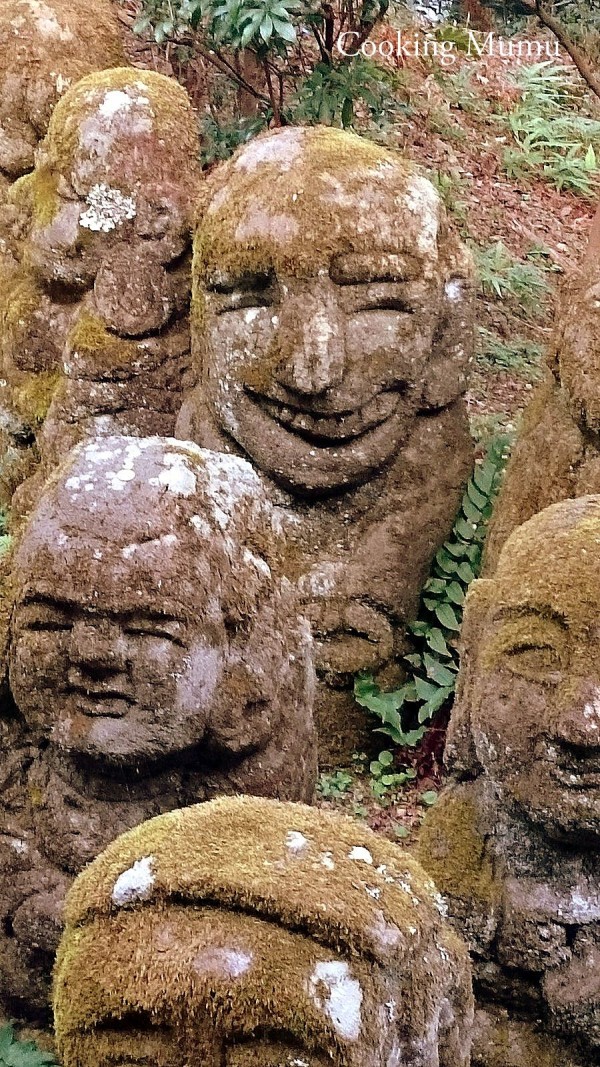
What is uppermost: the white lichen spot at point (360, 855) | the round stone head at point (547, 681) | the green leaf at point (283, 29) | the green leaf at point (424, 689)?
the green leaf at point (283, 29)

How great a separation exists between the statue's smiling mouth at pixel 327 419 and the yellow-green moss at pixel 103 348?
33.7 inches

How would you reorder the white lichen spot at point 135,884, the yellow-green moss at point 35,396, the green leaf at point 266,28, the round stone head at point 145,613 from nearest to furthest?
1. the white lichen spot at point 135,884
2. the round stone head at point 145,613
3. the green leaf at point 266,28
4. the yellow-green moss at point 35,396

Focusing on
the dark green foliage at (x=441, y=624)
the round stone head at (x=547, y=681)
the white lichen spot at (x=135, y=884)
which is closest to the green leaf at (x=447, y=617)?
the dark green foliage at (x=441, y=624)

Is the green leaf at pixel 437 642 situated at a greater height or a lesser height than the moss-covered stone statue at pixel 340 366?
lesser

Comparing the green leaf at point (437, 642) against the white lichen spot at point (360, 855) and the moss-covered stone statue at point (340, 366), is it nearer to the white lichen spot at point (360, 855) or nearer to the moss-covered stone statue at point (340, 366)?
the moss-covered stone statue at point (340, 366)

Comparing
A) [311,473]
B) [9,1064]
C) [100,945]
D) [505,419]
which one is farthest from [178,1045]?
[505,419]

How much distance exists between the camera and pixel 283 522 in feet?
18.1

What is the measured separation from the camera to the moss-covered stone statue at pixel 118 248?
573 centimetres

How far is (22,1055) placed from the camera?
10.1ft

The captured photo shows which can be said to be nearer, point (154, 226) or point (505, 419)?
point (154, 226)

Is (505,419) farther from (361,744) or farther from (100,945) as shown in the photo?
(100,945)

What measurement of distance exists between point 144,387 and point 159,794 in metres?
2.94

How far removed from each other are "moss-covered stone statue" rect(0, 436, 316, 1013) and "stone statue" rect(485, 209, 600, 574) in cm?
175

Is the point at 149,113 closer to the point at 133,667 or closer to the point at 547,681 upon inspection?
the point at 133,667
